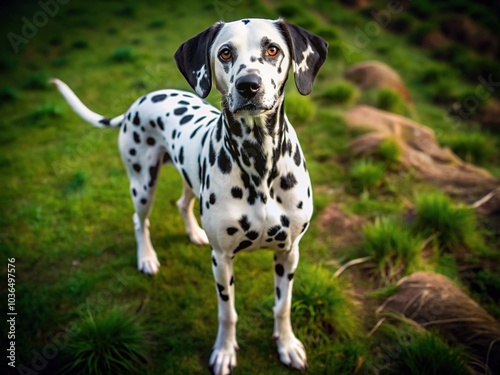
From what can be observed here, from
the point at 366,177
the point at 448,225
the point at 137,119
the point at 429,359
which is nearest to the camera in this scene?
the point at 429,359

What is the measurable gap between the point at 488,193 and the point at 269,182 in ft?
10.0

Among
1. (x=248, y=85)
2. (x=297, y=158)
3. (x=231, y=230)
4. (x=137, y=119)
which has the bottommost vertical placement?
(x=231, y=230)

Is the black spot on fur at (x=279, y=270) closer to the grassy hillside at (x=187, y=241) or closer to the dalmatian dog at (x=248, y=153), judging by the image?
the dalmatian dog at (x=248, y=153)

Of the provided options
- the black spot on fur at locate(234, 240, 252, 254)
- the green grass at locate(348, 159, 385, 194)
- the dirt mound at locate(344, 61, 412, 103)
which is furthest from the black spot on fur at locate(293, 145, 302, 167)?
the dirt mound at locate(344, 61, 412, 103)

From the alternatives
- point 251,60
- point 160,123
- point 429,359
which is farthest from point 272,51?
point 429,359

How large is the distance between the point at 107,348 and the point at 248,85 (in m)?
1.92

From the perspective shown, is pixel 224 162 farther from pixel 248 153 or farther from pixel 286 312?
pixel 286 312

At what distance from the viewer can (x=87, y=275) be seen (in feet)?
10.5

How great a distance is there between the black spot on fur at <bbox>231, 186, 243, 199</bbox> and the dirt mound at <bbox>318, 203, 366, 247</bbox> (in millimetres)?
1818

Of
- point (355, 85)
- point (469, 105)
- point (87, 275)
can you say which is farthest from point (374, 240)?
point (469, 105)

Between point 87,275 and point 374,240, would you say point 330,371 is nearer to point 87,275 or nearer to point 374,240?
point 374,240

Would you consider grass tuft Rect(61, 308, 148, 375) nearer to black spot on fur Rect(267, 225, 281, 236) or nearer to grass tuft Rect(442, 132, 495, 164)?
black spot on fur Rect(267, 225, 281, 236)

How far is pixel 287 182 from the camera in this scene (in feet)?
6.62

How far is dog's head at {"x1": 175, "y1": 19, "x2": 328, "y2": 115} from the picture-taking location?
1.63 metres
